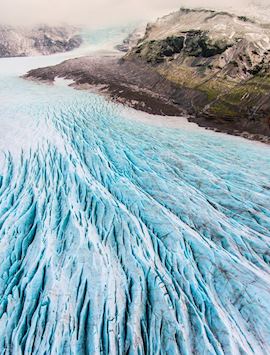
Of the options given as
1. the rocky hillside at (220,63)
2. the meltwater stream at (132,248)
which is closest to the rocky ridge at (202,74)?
the rocky hillside at (220,63)

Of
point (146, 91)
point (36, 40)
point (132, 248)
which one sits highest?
point (132, 248)

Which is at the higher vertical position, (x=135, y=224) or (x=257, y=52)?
(x=257, y=52)

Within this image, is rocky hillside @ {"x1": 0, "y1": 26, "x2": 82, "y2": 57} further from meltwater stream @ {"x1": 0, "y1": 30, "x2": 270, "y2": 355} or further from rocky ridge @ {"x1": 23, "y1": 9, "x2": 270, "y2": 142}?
meltwater stream @ {"x1": 0, "y1": 30, "x2": 270, "y2": 355}

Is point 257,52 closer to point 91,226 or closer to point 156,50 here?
point 156,50

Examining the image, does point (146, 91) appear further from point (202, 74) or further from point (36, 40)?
point (36, 40)

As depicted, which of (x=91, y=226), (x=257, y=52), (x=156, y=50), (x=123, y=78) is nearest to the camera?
(x=91, y=226)

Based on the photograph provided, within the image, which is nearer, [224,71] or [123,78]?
[224,71]

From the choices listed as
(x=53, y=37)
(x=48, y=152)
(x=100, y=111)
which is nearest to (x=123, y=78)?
(x=100, y=111)

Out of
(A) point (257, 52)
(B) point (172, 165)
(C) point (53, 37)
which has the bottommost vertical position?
(C) point (53, 37)

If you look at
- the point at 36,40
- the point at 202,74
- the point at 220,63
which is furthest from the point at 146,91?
the point at 36,40
